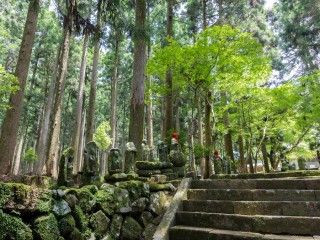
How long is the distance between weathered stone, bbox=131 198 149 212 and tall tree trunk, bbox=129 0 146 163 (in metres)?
3.18

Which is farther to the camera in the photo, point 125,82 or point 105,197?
point 125,82

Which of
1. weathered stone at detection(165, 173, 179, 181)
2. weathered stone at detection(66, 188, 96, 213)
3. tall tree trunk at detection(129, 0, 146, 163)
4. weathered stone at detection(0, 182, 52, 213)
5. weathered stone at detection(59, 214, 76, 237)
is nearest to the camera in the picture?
weathered stone at detection(0, 182, 52, 213)

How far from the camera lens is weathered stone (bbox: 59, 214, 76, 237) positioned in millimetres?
4343

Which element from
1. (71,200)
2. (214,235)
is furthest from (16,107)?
(214,235)

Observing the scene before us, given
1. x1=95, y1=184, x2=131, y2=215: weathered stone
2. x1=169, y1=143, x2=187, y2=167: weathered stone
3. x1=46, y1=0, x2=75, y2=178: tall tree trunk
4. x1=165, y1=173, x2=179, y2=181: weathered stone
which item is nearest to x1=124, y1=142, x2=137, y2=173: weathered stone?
x1=165, y1=173, x2=179, y2=181: weathered stone

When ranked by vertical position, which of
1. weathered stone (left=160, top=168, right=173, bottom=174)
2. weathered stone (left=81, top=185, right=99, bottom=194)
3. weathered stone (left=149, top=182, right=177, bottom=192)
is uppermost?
weathered stone (left=160, top=168, right=173, bottom=174)

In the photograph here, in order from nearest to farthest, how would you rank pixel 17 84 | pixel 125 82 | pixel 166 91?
1. pixel 17 84
2. pixel 166 91
3. pixel 125 82

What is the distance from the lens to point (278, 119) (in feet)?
44.4

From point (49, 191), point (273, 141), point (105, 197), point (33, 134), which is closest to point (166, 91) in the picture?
point (105, 197)

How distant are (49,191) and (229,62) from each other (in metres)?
7.04

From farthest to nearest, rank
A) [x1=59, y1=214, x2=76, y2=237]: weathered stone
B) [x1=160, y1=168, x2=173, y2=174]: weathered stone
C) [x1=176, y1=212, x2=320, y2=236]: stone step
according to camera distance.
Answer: [x1=160, y1=168, x2=173, y2=174]: weathered stone → [x1=176, y1=212, x2=320, y2=236]: stone step → [x1=59, y1=214, x2=76, y2=237]: weathered stone

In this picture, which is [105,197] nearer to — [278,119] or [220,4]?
[278,119]

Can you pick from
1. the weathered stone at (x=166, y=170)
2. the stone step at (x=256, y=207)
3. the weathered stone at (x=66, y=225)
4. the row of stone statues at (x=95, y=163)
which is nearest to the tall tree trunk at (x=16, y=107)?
the row of stone statues at (x=95, y=163)

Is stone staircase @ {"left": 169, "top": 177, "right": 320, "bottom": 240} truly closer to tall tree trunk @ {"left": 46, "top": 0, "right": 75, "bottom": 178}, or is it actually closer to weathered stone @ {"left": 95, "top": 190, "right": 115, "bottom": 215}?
weathered stone @ {"left": 95, "top": 190, "right": 115, "bottom": 215}
